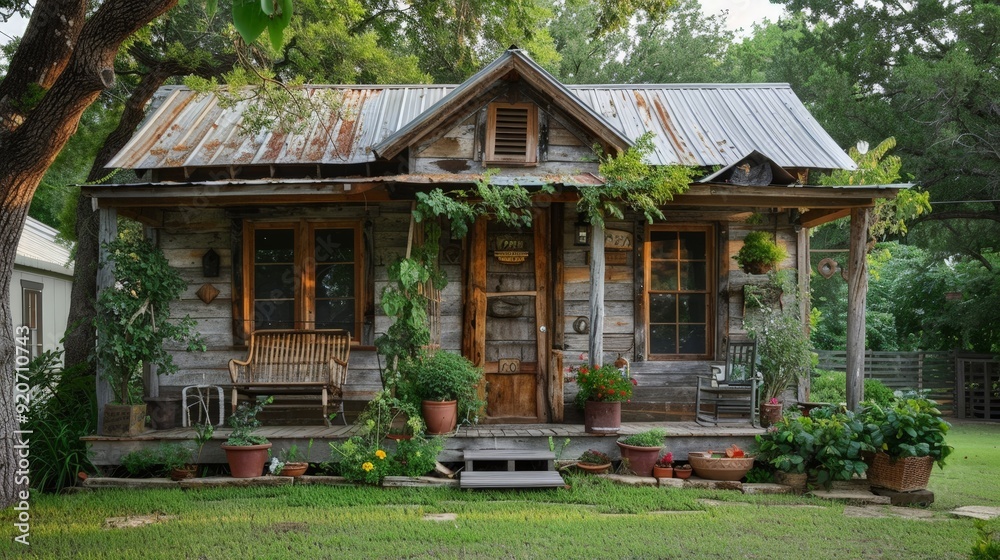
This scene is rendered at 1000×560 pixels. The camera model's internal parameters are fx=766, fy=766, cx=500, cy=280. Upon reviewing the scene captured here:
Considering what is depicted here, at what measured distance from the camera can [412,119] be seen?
912 cm

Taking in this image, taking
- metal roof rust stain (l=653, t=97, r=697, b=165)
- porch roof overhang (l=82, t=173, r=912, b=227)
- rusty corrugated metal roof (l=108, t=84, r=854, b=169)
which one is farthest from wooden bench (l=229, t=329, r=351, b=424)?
metal roof rust stain (l=653, t=97, r=697, b=165)

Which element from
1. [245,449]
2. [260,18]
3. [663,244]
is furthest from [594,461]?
[260,18]

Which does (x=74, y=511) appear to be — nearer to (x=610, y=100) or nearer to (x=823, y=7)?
(x=610, y=100)

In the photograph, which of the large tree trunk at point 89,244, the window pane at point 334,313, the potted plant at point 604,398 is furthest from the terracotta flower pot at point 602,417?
the large tree trunk at point 89,244

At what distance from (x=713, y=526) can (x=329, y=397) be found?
4274 millimetres

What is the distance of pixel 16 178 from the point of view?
623 centimetres

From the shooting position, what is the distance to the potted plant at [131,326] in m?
7.38

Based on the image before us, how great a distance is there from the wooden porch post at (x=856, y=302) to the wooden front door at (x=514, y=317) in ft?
10.3

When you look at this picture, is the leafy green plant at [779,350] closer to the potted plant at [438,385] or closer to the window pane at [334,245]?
the potted plant at [438,385]

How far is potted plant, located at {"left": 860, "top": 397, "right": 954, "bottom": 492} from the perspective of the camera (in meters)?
6.71

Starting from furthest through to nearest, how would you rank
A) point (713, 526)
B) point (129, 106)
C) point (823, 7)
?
point (823, 7)
point (129, 106)
point (713, 526)

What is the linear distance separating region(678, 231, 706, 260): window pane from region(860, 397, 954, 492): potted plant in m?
2.90

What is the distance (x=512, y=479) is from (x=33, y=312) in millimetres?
11150

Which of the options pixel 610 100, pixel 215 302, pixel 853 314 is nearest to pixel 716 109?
pixel 610 100
